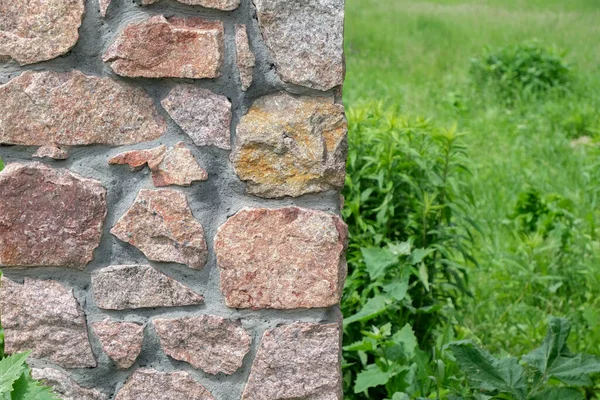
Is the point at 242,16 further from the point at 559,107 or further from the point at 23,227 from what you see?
the point at 559,107

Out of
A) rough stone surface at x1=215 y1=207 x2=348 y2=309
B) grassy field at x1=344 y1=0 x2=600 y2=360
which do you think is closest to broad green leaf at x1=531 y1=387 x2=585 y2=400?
grassy field at x1=344 y1=0 x2=600 y2=360

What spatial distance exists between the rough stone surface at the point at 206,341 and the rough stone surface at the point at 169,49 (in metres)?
0.59

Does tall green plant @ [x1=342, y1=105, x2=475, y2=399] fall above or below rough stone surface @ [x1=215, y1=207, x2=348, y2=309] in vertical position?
below

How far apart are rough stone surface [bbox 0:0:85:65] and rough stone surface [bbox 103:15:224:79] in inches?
4.0

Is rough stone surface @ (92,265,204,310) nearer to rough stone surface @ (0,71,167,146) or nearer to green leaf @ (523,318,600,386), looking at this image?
rough stone surface @ (0,71,167,146)

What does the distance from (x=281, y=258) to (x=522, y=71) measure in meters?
6.69

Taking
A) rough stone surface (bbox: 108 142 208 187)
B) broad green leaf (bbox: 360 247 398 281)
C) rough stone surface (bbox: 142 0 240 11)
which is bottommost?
broad green leaf (bbox: 360 247 398 281)

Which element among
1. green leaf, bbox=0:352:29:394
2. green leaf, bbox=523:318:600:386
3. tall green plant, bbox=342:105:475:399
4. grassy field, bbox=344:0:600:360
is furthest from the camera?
grassy field, bbox=344:0:600:360

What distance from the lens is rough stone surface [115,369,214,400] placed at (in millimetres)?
1956

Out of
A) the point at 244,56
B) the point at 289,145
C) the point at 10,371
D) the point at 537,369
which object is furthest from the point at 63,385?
the point at 537,369

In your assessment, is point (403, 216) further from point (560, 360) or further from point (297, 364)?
point (297, 364)

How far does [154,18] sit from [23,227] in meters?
0.59

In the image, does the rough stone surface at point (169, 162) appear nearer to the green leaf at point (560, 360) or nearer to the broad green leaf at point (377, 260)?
the broad green leaf at point (377, 260)

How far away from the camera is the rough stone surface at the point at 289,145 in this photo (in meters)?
1.80
